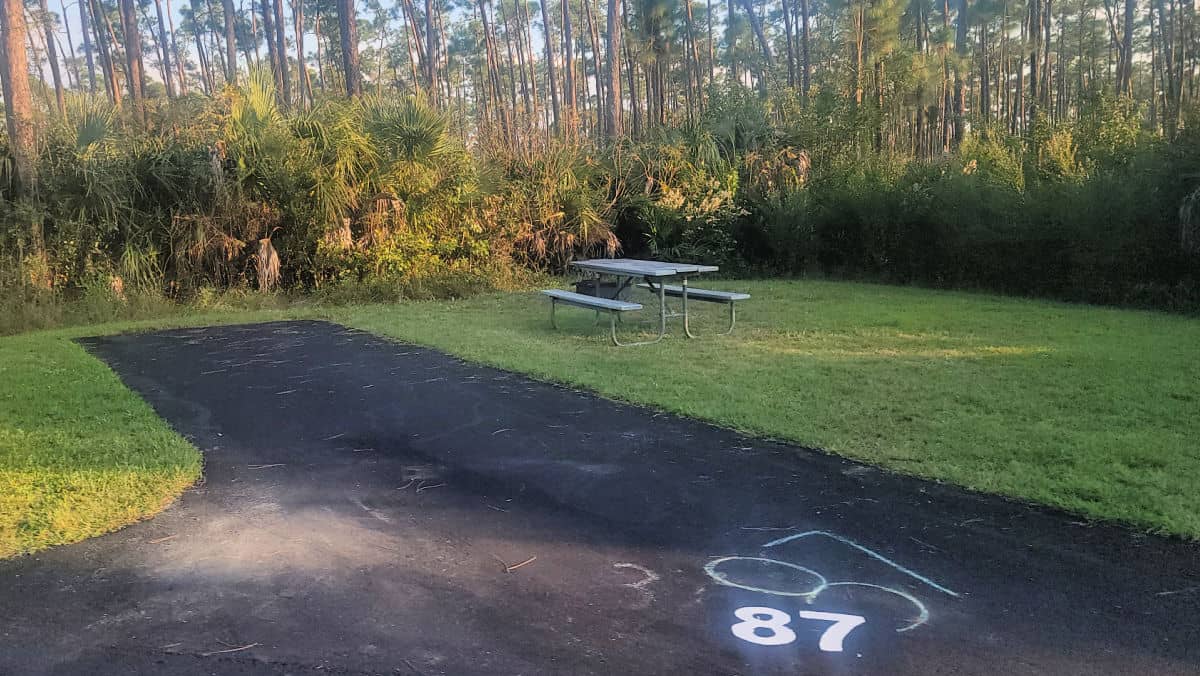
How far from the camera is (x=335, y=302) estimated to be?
500 inches

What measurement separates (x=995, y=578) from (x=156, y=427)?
4991mm

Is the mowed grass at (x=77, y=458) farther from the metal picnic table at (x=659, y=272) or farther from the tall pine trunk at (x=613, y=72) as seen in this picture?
the tall pine trunk at (x=613, y=72)

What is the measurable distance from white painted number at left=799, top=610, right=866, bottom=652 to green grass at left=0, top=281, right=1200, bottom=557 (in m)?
1.61

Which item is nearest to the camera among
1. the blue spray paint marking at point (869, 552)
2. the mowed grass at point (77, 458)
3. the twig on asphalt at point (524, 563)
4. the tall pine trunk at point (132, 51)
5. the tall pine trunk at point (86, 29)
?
the blue spray paint marking at point (869, 552)

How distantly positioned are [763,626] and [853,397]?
11.5 ft

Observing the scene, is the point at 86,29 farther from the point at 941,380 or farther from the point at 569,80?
the point at 941,380

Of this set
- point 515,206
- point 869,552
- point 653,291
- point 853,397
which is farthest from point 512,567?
point 515,206

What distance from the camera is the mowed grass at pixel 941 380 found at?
4246 millimetres

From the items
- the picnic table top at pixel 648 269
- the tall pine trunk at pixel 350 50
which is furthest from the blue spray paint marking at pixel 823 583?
the tall pine trunk at pixel 350 50

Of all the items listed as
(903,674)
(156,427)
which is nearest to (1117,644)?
(903,674)

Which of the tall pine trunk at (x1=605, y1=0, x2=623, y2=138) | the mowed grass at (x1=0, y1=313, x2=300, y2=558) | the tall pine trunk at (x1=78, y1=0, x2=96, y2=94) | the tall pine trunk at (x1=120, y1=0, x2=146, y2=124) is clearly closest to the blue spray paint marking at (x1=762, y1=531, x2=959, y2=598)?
the mowed grass at (x1=0, y1=313, x2=300, y2=558)

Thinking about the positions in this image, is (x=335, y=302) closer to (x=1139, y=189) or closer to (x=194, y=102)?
(x=194, y=102)

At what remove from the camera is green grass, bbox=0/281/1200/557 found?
4.02m

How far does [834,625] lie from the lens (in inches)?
108
